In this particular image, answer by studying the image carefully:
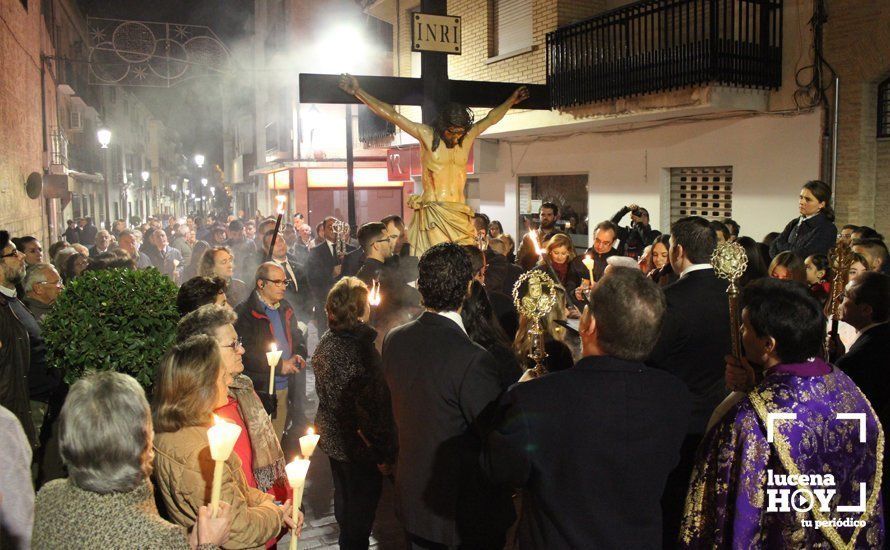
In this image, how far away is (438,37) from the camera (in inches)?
278

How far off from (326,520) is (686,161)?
9296 millimetres

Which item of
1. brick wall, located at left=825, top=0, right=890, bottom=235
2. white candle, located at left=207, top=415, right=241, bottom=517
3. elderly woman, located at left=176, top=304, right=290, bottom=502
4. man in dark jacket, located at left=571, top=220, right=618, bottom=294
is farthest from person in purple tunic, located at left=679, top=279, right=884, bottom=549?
brick wall, located at left=825, top=0, right=890, bottom=235

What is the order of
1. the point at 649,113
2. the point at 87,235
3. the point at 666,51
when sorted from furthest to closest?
1. the point at 87,235
2. the point at 649,113
3. the point at 666,51

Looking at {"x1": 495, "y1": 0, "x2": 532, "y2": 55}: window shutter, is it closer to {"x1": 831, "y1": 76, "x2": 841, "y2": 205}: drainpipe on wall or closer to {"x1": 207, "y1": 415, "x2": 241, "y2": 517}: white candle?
{"x1": 831, "y1": 76, "x2": 841, "y2": 205}: drainpipe on wall

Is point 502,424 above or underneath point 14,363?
→ above

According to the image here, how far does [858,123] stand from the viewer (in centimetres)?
991

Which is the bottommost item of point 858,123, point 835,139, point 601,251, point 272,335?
point 272,335

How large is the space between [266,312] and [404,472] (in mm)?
2847

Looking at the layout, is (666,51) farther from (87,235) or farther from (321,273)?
(87,235)

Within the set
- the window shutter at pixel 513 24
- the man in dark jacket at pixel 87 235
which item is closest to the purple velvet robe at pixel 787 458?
the window shutter at pixel 513 24

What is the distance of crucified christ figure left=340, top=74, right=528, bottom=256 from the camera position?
6938 mm

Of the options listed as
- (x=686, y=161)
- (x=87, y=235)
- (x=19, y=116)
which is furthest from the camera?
(x=87, y=235)

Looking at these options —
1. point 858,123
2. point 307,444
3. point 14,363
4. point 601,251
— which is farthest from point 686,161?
point 307,444

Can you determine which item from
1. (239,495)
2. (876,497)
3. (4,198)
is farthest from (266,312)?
(4,198)
